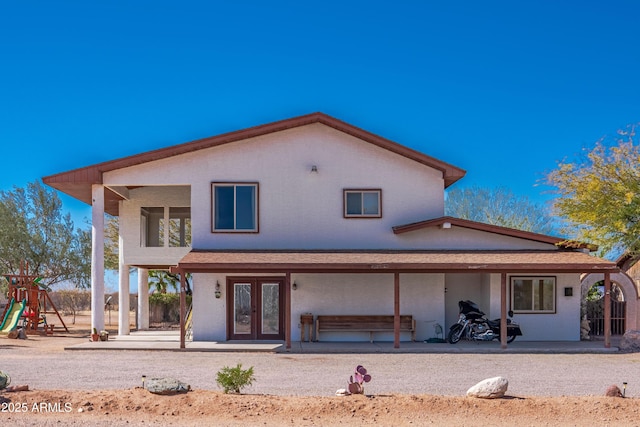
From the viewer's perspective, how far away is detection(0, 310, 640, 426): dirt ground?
9648 millimetres

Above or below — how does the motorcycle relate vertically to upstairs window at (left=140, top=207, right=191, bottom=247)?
below

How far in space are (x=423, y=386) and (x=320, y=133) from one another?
36.9 ft

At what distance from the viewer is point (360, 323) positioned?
2161cm

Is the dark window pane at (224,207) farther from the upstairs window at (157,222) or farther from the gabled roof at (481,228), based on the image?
the gabled roof at (481,228)

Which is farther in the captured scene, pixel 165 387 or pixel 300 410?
pixel 165 387

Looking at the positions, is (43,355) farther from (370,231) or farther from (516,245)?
(516,245)

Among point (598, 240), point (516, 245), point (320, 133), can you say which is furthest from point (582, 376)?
point (320, 133)

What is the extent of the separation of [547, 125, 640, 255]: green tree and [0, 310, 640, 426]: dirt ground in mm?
8317

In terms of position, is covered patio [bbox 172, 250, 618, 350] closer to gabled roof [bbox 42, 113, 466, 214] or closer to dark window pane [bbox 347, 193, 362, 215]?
dark window pane [bbox 347, 193, 362, 215]

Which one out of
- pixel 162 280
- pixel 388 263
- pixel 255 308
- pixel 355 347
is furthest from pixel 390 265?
pixel 162 280

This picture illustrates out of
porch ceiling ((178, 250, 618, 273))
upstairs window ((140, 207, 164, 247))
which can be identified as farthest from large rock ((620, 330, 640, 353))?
upstairs window ((140, 207, 164, 247))

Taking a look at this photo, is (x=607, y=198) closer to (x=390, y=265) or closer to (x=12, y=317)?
(x=390, y=265)

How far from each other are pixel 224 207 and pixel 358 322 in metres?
5.42

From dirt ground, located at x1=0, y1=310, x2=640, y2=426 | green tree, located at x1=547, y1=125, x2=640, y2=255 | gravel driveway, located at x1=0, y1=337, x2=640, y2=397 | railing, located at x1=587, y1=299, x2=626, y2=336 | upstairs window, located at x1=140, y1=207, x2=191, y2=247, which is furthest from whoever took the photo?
railing, located at x1=587, y1=299, x2=626, y2=336
